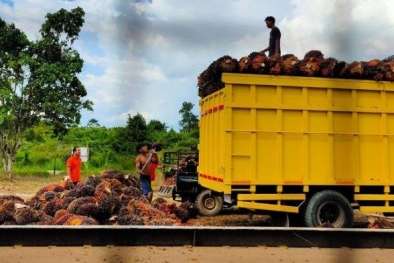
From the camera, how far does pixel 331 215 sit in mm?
5477

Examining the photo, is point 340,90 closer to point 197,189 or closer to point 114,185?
point 114,185

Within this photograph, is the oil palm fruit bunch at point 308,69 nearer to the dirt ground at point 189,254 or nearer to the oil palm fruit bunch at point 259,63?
the oil palm fruit bunch at point 259,63

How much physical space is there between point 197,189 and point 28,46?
8.73 m

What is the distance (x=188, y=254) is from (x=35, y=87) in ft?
36.7

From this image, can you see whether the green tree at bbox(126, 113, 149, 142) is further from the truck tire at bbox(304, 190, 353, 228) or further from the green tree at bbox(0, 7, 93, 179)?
the green tree at bbox(0, 7, 93, 179)

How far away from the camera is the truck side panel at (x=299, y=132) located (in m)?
5.17

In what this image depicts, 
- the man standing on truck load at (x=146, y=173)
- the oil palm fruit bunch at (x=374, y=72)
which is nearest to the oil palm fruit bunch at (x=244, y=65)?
the oil palm fruit bunch at (x=374, y=72)

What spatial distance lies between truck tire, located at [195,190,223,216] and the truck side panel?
219cm

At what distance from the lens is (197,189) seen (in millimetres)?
8211

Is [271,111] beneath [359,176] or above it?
above

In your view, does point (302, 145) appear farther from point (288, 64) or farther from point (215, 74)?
point (215, 74)

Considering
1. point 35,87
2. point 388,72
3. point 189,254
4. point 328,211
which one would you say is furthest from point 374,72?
point 35,87

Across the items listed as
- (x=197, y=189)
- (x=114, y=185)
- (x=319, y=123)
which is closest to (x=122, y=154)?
(x=319, y=123)

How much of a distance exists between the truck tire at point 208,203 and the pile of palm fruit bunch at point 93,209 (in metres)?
0.70
